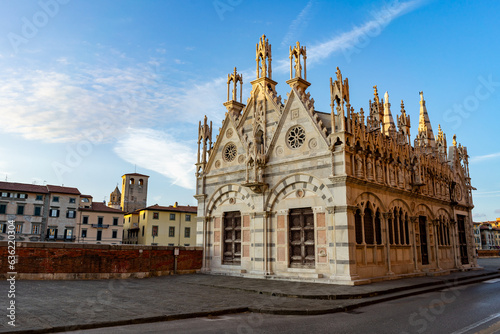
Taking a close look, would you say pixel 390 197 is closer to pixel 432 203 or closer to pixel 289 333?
pixel 432 203

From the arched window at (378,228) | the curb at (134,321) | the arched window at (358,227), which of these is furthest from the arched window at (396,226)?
the curb at (134,321)

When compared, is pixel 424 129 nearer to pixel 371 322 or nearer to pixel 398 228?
pixel 398 228

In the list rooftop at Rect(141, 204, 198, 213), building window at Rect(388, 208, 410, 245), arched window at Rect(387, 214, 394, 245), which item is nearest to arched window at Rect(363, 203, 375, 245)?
arched window at Rect(387, 214, 394, 245)

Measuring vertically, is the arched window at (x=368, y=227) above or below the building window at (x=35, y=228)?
below

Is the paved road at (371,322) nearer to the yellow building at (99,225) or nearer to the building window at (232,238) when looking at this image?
the building window at (232,238)

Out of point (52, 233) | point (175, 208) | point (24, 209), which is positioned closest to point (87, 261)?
point (24, 209)

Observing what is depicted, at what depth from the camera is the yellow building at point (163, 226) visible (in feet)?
232

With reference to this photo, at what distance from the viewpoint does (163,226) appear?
72.1 m

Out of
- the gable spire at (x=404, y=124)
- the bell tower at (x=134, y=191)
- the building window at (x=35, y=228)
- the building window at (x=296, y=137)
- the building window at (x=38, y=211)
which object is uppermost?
the bell tower at (x=134, y=191)

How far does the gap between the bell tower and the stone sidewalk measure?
73.8 metres

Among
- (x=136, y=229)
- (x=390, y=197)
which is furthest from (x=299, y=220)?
(x=136, y=229)

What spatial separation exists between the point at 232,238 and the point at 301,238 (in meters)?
5.35

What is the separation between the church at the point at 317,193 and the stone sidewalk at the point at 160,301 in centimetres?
261

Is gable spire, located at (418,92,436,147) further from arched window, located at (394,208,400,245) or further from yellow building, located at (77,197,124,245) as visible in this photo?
yellow building, located at (77,197,124,245)
